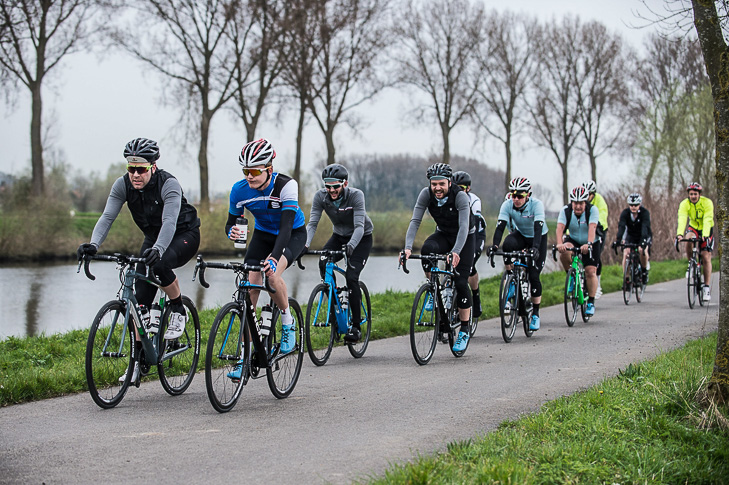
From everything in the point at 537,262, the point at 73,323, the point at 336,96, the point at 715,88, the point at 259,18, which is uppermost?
the point at 259,18

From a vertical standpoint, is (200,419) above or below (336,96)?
below

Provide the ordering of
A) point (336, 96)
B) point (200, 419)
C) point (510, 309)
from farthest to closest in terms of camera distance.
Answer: point (336, 96) < point (510, 309) < point (200, 419)

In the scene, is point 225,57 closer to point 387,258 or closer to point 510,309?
point 387,258

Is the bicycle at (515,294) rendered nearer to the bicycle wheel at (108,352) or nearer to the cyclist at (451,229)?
the cyclist at (451,229)

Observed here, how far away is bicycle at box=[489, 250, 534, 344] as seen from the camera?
1090cm

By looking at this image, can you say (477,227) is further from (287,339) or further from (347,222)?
(287,339)

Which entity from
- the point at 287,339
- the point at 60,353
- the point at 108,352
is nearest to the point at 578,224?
the point at 287,339

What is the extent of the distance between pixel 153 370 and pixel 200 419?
4.21 ft

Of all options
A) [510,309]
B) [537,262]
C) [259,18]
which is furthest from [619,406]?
[259,18]

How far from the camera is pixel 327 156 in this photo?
33.4 metres

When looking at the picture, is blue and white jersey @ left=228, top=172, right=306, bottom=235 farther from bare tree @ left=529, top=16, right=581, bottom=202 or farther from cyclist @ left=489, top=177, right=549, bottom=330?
bare tree @ left=529, top=16, right=581, bottom=202

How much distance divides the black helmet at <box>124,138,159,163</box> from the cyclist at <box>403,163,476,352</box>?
10.7ft

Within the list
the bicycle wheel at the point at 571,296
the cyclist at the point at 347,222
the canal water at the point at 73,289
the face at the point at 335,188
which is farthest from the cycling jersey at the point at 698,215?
the face at the point at 335,188

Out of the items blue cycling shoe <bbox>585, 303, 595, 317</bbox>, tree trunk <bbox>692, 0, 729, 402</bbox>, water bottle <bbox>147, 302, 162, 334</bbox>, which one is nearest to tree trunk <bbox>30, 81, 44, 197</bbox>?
blue cycling shoe <bbox>585, 303, 595, 317</bbox>
